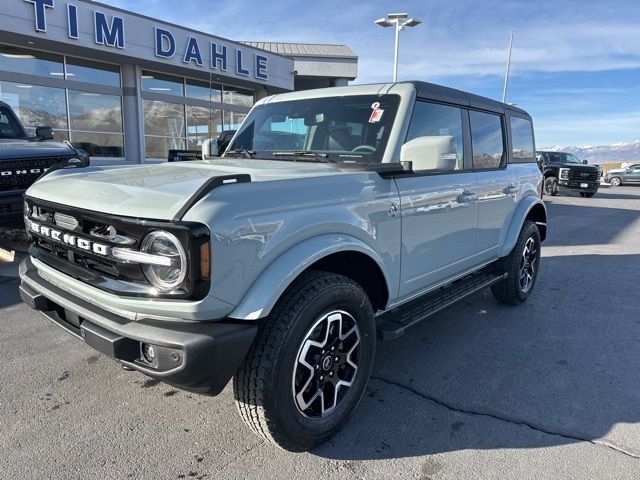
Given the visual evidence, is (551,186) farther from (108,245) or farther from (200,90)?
(108,245)

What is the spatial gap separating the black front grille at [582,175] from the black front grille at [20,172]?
796 inches

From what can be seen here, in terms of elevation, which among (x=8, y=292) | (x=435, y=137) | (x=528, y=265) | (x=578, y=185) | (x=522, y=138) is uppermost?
(x=522, y=138)

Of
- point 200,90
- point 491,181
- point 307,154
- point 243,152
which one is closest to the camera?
point 307,154

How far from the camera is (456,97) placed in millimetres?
3785

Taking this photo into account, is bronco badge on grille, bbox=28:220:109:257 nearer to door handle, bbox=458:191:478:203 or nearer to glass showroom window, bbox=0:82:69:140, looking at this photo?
Answer: door handle, bbox=458:191:478:203

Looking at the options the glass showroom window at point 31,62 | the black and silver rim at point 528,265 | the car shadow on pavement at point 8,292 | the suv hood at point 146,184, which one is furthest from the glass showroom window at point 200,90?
the suv hood at point 146,184

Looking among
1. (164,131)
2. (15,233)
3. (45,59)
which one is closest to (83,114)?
(45,59)

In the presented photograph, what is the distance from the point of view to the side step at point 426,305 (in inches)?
118

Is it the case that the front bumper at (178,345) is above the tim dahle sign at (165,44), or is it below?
below

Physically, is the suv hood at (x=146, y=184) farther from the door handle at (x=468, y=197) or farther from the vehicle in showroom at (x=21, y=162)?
the vehicle in showroom at (x=21, y=162)

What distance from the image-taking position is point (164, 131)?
54.7 feet

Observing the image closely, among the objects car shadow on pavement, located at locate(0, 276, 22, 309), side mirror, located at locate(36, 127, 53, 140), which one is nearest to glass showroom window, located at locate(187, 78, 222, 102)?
side mirror, located at locate(36, 127, 53, 140)

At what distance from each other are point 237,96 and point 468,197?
16.9 metres

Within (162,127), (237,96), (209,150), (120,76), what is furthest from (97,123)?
(209,150)
